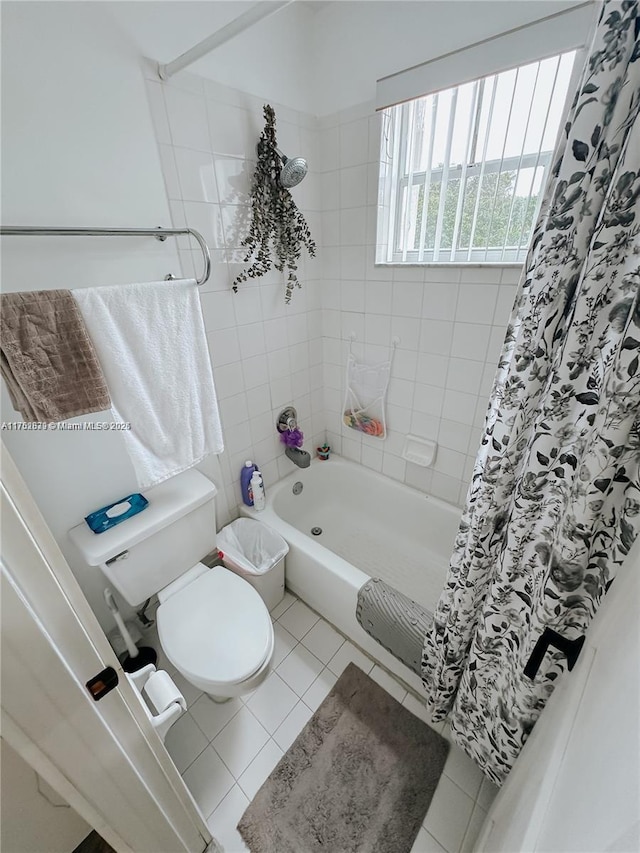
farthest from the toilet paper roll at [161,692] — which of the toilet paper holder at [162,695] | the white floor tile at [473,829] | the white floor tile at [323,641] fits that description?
the white floor tile at [473,829]

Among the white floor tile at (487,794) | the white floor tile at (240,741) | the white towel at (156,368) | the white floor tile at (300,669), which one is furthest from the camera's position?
the white floor tile at (300,669)

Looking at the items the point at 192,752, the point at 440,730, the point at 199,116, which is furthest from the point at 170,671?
the point at 199,116

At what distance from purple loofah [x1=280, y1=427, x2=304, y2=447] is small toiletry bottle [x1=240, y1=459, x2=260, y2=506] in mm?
234

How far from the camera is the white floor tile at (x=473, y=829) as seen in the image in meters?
1.00

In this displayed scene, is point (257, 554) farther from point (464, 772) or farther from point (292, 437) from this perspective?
point (464, 772)

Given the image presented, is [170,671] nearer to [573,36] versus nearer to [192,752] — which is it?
[192,752]

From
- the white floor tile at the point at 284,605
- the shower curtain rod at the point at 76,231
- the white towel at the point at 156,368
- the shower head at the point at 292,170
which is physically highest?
the shower head at the point at 292,170

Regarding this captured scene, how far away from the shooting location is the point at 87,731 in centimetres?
48

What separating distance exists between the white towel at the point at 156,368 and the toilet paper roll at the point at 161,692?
55 cm

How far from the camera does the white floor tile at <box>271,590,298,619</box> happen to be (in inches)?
65.4

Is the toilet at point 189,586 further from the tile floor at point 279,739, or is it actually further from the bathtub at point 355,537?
the bathtub at point 355,537

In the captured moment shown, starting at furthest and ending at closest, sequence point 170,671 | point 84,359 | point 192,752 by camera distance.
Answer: point 170,671 < point 192,752 < point 84,359

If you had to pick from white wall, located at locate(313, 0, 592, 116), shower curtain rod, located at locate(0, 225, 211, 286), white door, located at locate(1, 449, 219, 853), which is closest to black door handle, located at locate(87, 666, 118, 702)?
white door, located at locate(1, 449, 219, 853)

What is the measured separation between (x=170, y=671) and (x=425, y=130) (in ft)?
8.19
